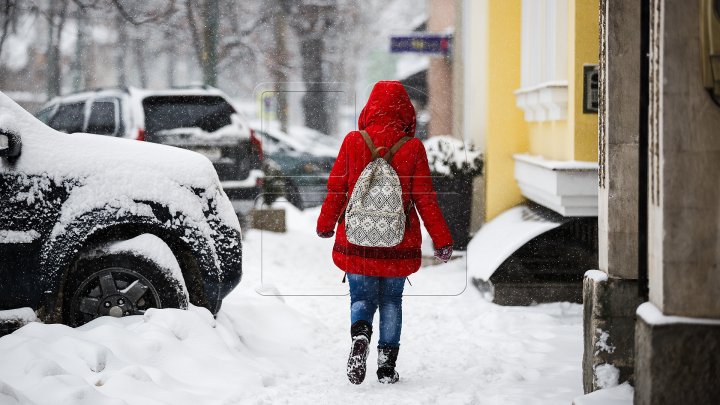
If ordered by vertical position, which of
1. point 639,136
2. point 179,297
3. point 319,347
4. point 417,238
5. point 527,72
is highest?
point 527,72

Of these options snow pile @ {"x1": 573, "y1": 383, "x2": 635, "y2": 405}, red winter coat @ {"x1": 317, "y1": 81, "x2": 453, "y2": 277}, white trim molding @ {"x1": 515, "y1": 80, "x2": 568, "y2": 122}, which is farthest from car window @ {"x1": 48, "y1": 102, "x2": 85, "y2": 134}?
snow pile @ {"x1": 573, "y1": 383, "x2": 635, "y2": 405}

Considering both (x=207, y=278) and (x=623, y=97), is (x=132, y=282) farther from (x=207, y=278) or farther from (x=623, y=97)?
(x=623, y=97)

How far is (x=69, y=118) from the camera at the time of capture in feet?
40.3

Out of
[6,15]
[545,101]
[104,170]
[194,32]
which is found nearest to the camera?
[104,170]

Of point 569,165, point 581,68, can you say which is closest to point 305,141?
point 581,68

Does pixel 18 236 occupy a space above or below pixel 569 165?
below

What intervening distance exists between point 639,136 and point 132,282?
3.17 metres

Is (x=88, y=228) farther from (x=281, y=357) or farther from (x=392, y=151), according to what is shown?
(x=392, y=151)

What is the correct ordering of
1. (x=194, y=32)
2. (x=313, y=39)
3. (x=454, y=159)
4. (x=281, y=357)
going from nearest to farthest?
(x=281, y=357)
(x=454, y=159)
(x=194, y=32)
(x=313, y=39)

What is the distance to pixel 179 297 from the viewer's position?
6.12m

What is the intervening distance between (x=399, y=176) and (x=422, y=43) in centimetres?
637

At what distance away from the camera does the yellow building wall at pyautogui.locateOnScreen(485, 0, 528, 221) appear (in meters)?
10.3

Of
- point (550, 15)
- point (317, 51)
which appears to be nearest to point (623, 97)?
point (550, 15)

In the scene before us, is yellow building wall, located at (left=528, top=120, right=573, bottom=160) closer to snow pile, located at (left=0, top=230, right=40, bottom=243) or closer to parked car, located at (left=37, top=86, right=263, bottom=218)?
parked car, located at (left=37, top=86, right=263, bottom=218)
